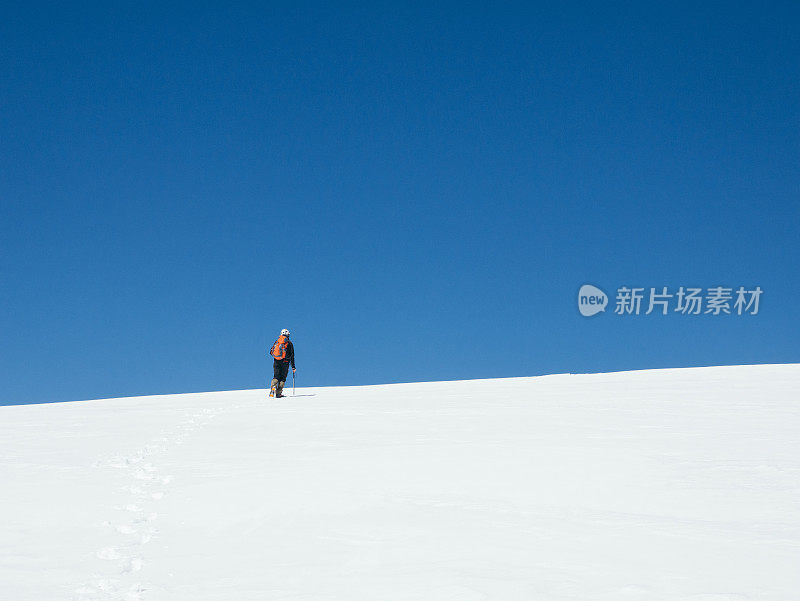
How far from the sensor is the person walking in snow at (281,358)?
1797cm

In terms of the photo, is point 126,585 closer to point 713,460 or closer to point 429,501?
point 429,501

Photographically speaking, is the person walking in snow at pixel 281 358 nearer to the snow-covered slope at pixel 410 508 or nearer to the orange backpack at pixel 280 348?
the orange backpack at pixel 280 348

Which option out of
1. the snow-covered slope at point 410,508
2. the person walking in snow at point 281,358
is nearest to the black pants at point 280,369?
the person walking in snow at point 281,358

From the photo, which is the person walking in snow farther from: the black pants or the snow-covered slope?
the snow-covered slope

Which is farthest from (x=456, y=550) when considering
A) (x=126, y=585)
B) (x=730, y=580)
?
(x=126, y=585)

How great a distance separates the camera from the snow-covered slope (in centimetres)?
483

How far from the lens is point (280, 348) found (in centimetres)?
1792

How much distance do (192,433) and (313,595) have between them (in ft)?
25.7

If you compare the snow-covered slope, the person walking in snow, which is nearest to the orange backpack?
the person walking in snow

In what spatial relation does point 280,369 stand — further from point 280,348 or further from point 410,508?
point 410,508

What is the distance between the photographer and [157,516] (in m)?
6.46

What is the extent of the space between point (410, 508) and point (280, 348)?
11649mm

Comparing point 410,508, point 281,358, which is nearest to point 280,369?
point 281,358

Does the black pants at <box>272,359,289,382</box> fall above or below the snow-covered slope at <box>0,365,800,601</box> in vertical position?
above
